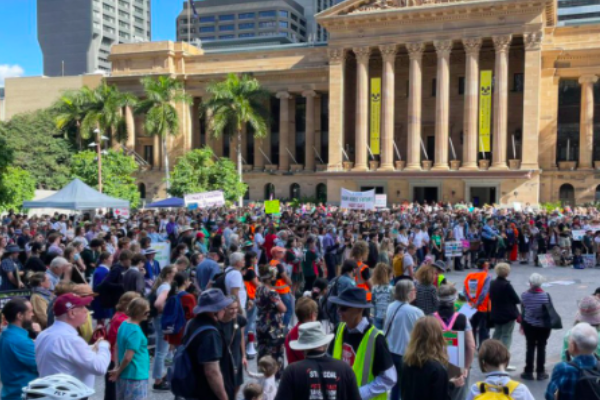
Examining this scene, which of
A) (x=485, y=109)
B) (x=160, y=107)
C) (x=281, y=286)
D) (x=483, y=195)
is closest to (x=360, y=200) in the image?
(x=281, y=286)

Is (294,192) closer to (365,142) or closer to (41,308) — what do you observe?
(365,142)

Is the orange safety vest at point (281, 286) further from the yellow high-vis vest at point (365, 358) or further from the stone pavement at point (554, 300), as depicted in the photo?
the yellow high-vis vest at point (365, 358)

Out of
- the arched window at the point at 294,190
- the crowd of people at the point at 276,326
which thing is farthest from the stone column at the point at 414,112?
the crowd of people at the point at 276,326

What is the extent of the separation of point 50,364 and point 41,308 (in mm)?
2114

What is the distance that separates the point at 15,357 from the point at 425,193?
4250cm

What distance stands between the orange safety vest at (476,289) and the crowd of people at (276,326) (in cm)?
2

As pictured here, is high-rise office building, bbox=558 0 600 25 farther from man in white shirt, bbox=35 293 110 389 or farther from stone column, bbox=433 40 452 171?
man in white shirt, bbox=35 293 110 389

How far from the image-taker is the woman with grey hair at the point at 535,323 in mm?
8719

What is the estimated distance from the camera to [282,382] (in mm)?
4250

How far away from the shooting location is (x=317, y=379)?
4.20m

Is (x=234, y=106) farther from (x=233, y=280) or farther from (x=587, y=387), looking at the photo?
(x=587, y=387)

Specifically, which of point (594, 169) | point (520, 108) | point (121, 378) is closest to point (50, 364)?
point (121, 378)

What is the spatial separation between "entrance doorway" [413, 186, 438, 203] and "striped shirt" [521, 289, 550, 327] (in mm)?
36927

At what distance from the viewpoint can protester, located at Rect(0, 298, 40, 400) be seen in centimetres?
543
